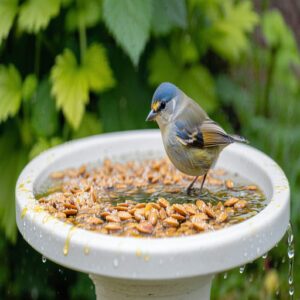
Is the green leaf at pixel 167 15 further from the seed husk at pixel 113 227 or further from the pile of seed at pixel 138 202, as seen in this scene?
the seed husk at pixel 113 227

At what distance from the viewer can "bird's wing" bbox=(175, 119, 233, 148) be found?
9.43 ft

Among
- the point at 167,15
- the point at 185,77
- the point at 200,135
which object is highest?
the point at 167,15

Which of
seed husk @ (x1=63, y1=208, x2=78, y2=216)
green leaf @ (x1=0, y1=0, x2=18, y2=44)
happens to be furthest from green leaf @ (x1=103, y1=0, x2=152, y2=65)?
seed husk @ (x1=63, y1=208, x2=78, y2=216)

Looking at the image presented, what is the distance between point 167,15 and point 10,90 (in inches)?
39.6

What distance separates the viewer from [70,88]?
383 centimetres

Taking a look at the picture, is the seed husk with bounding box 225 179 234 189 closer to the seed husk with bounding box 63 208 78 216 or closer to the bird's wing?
the bird's wing

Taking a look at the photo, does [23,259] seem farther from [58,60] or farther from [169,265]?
[169,265]

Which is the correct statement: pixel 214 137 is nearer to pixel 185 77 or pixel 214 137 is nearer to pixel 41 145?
pixel 41 145

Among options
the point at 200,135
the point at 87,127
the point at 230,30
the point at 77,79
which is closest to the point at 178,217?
the point at 200,135

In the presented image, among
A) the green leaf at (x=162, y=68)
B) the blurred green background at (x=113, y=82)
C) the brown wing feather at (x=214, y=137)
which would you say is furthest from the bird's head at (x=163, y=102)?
the green leaf at (x=162, y=68)

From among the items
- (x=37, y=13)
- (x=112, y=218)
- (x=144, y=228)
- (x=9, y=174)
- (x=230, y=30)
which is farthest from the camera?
(x=230, y=30)

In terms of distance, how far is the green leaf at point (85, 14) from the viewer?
4.03 m

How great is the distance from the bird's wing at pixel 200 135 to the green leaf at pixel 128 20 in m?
0.82

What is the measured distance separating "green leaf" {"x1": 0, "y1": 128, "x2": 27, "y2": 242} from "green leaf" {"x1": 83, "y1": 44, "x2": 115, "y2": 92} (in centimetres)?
65
